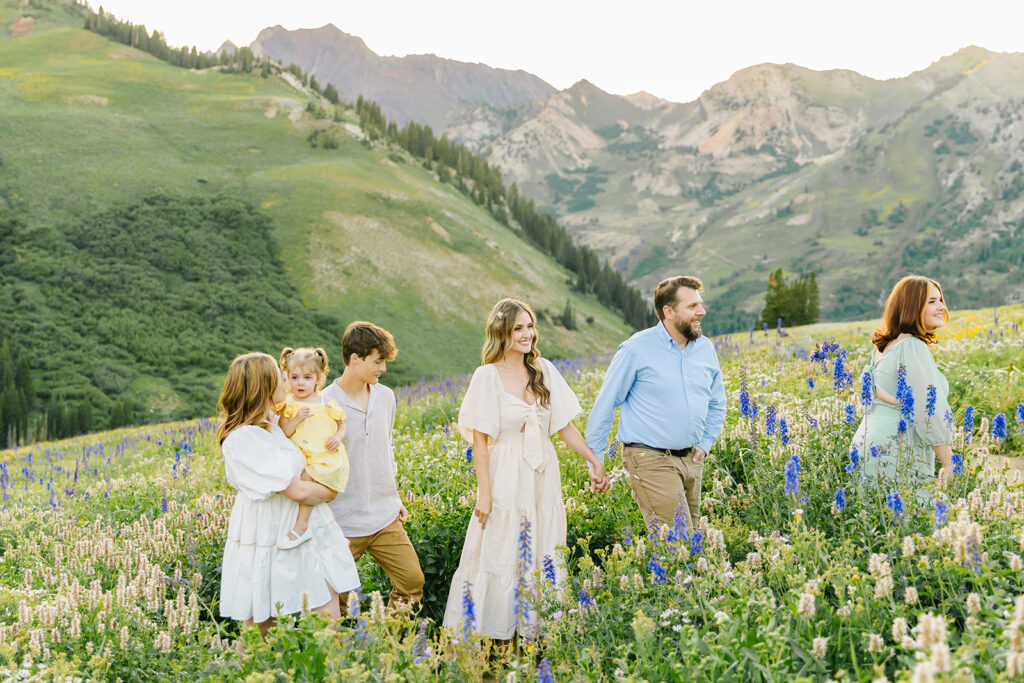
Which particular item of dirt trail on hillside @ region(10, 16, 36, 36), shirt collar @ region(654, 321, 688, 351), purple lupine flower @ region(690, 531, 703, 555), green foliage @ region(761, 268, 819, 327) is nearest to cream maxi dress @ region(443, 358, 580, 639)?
shirt collar @ region(654, 321, 688, 351)

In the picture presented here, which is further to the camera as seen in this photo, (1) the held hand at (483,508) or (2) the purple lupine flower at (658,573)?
(1) the held hand at (483,508)

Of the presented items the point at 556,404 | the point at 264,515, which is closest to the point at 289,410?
the point at 264,515

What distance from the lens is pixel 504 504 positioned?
224 inches

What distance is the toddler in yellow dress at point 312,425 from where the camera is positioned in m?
5.10

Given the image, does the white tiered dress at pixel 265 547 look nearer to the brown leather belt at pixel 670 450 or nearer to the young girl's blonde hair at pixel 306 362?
the young girl's blonde hair at pixel 306 362

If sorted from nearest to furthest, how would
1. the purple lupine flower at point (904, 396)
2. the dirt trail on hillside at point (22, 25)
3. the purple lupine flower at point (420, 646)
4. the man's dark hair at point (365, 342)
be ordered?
the purple lupine flower at point (420, 646), the purple lupine flower at point (904, 396), the man's dark hair at point (365, 342), the dirt trail on hillside at point (22, 25)

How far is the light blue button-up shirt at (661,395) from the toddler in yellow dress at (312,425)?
225cm

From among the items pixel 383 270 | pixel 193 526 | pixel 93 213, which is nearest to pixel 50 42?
pixel 93 213

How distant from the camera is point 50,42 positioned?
142875 mm

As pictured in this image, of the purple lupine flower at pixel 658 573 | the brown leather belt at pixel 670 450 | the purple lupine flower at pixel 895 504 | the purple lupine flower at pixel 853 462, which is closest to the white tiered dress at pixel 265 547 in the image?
the purple lupine flower at pixel 658 573

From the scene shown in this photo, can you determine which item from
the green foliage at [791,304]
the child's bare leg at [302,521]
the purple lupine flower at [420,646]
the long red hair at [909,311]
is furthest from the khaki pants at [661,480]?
the green foliage at [791,304]

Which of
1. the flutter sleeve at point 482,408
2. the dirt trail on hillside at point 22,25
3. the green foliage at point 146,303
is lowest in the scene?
the green foliage at point 146,303

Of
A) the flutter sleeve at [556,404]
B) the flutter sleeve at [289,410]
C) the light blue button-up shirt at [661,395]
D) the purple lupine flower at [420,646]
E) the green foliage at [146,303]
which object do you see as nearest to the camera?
the purple lupine flower at [420,646]

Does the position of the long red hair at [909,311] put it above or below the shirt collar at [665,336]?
above
